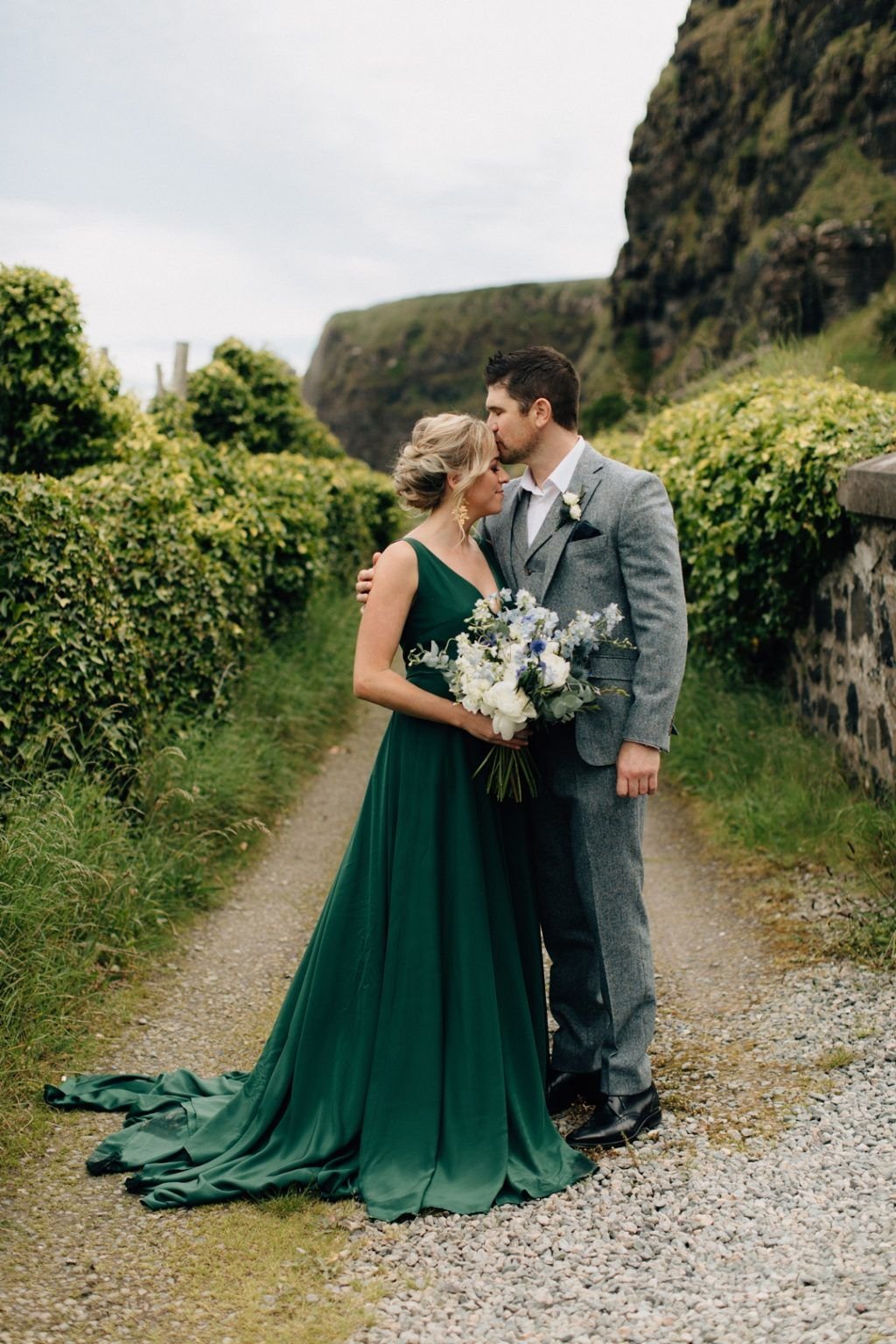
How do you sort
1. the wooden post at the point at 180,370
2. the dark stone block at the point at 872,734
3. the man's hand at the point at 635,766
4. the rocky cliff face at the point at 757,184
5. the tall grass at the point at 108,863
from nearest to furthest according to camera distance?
the man's hand at the point at 635,766, the tall grass at the point at 108,863, the dark stone block at the point at 872,734, the wooden post at the point at 180,370, the rocky cliff face at the point at 757,184

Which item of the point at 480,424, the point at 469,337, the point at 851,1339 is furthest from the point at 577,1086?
the point at 469,337

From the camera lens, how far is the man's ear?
12.3ft

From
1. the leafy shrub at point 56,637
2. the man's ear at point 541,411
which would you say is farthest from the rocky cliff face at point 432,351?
the man's ear at point 541,411

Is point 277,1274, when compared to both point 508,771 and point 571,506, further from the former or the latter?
point 571,506

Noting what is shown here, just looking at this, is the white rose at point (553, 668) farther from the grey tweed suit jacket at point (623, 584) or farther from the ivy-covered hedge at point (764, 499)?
the ivy-covered hedge at point (764, 499)

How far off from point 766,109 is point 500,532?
31.0 m

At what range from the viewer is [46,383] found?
26.6 feet

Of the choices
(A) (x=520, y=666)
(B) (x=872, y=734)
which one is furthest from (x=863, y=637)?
(A) (x=520, y=666)

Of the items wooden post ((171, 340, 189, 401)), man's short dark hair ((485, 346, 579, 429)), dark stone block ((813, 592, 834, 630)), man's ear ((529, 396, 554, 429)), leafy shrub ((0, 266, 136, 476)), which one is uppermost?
wooden post ((171, 340, 189, 401))

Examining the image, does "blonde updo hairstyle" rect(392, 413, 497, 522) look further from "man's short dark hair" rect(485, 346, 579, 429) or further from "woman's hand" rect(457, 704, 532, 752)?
"woman's hand" rect(457, 704, 532, 752)

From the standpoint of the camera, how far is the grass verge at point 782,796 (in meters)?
5.19

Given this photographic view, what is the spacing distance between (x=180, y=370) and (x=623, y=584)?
38.7ft

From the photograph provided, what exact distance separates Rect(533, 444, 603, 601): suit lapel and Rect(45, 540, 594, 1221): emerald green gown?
27 centimetres

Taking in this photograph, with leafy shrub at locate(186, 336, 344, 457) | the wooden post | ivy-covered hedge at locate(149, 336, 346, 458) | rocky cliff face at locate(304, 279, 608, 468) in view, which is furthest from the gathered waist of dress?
rocky cliff face at locate(304, 279, 608, 468)
